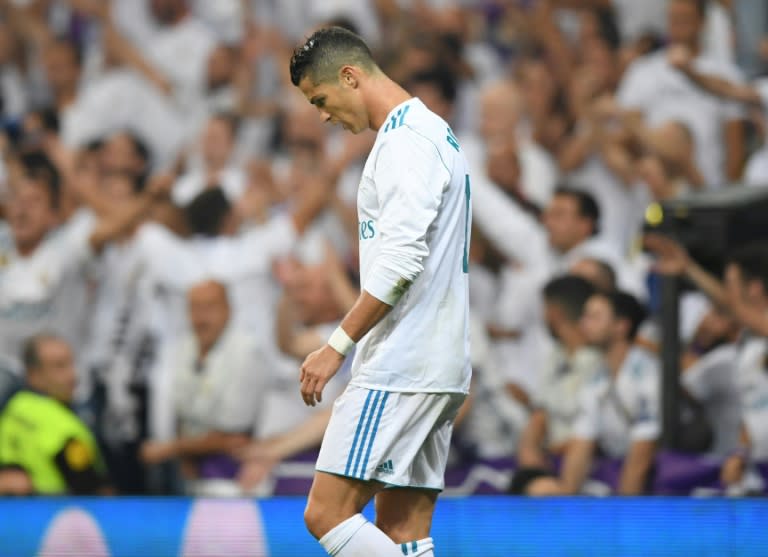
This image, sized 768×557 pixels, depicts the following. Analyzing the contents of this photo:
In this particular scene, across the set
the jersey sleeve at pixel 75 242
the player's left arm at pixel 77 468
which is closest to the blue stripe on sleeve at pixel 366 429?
the player's left arm at pixel 77 468

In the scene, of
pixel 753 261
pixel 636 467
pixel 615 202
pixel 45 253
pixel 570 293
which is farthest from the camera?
pixel 45 253

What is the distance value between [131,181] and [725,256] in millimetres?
3470

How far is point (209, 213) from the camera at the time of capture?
716 cm

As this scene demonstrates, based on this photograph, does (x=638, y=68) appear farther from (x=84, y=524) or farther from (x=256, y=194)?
(x=84, y=524)

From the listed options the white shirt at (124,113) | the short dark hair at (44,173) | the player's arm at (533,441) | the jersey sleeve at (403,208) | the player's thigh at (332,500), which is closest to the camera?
the jersey sleeve at (403,208)

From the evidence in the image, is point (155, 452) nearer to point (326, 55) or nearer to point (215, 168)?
point (215, 168)

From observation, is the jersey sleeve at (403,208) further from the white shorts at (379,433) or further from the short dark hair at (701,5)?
the short dark hair at (701,5)

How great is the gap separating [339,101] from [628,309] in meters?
2.94

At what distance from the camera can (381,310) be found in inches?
133

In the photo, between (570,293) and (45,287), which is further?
(45,287)

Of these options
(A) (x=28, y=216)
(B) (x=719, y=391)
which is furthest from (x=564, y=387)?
(A) (x=28, y=216)

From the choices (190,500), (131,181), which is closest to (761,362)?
(190,500)

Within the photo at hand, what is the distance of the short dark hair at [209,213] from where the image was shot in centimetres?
714

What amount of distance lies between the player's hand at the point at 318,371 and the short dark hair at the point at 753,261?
291cm
